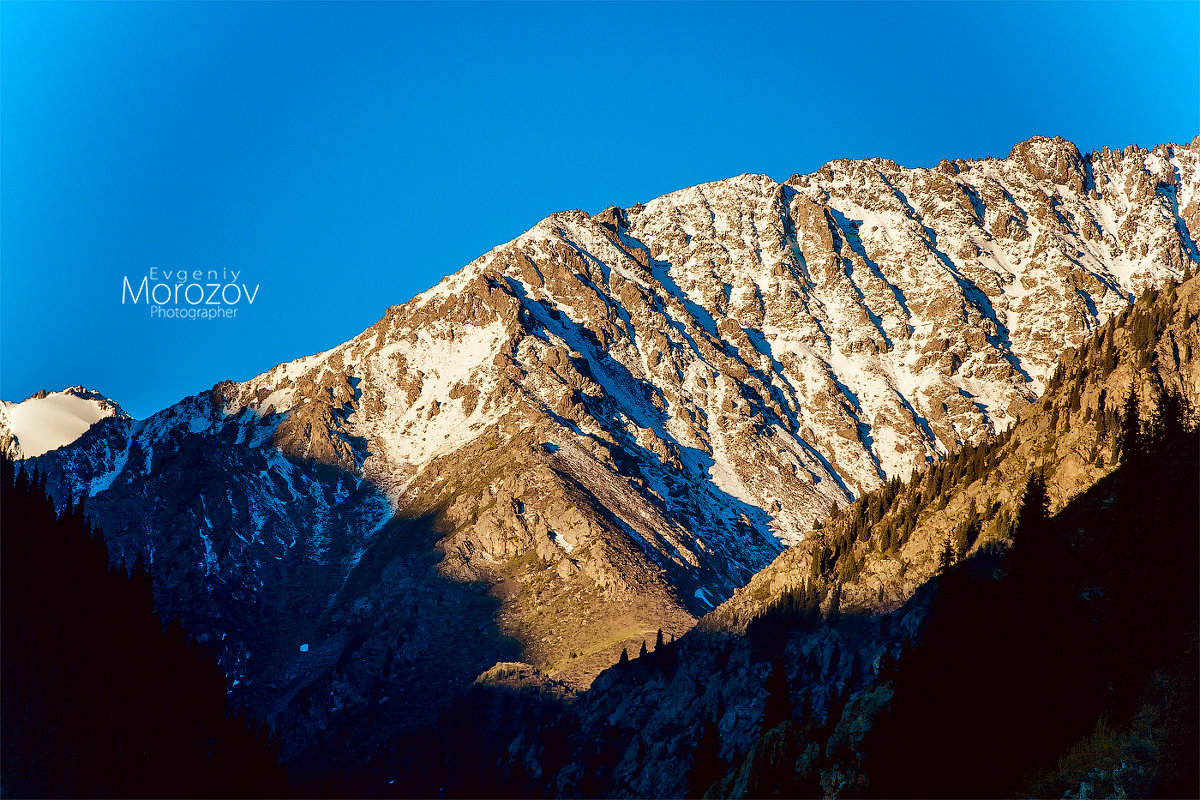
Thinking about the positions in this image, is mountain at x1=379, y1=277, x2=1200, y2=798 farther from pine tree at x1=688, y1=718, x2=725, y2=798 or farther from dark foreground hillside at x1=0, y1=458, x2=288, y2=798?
dark foreground hillside at x1=0, y1=458, x2=288, y2=798

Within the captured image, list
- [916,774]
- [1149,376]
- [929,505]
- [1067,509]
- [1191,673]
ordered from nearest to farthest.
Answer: [1191,673]
[916,774]
[1067,509]
[1149,376]
[929,505]

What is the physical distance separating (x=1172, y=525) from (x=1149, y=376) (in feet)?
187

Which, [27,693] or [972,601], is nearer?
[972,601]

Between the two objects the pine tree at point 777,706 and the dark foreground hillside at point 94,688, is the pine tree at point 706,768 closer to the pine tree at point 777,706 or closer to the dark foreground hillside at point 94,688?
the pine tree at point 777,706

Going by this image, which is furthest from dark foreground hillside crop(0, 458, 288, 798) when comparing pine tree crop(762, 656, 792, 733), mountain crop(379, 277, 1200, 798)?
pine tree crop(762, 656, 792, 733)

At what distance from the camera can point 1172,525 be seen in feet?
254

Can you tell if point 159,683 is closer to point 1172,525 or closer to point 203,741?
point 203,741

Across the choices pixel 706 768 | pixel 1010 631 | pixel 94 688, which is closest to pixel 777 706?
pixel 706 768

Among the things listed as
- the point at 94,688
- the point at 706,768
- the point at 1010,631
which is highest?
the point at 94,688

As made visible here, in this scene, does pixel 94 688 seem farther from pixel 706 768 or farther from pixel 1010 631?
pixel 1010 631

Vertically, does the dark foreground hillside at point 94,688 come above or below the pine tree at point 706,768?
above

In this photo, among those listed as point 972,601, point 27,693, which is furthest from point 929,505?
point 27,693

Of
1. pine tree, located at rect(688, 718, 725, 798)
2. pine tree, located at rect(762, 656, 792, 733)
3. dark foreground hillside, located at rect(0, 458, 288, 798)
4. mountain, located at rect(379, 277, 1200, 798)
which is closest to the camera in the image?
mountain, located at rect(379, 277, 1200, 798)

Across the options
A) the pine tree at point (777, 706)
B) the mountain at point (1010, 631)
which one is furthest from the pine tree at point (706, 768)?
the pine tree at point (777, 706)
